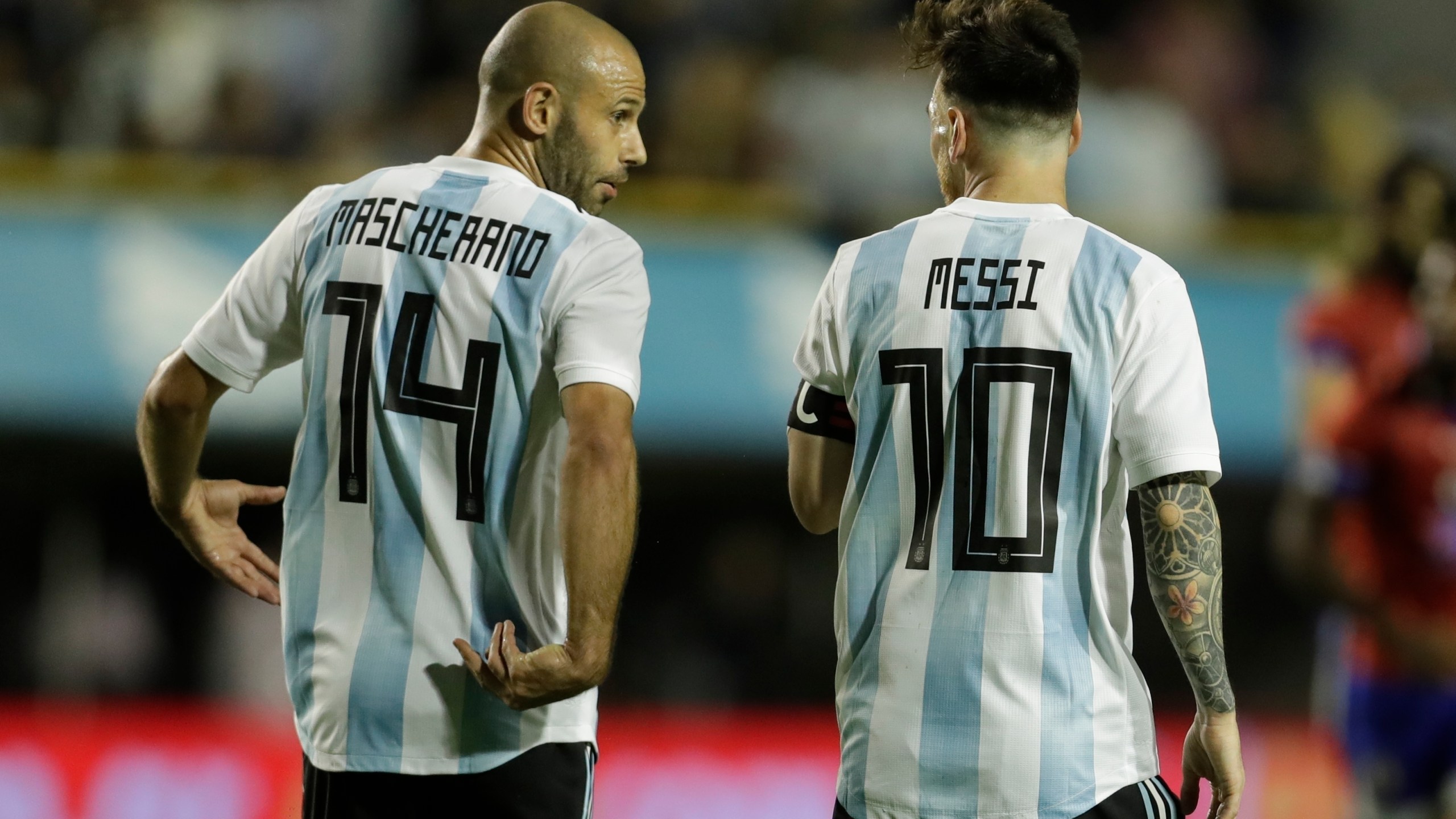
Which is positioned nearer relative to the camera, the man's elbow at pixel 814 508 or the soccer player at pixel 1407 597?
the man's elbow at pixel 814 508

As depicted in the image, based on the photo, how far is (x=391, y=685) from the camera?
108 inches

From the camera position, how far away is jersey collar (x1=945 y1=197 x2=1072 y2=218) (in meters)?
2.73

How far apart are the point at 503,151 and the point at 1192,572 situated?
1395 millimetres

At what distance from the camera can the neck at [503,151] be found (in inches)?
118

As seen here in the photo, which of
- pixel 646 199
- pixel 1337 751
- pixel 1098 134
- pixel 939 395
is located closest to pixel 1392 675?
pixel 1337 751

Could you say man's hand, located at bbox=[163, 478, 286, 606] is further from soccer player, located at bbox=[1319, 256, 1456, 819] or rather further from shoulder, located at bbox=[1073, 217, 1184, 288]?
soccer player, located at bbox=[1319, 256, 1456, 819]

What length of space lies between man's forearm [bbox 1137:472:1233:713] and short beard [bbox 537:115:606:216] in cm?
115

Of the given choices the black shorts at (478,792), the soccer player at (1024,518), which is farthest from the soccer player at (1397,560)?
the black shorts at (478,792)

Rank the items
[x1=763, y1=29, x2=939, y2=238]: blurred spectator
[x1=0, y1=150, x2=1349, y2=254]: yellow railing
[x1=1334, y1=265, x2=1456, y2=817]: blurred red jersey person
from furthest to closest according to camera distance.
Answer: [x1=763, y1=29, x2=939, y2=238]: blurred spectator < [x1=0, y1=150, x2=1349, y2=254]: yellow railing < [x1=1334, y1=265, x2=1456, y2=817]: blurred red jersey person

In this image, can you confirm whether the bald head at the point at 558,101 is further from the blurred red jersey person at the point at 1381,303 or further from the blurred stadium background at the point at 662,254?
the blurred red jersey person at the point at 1381,303

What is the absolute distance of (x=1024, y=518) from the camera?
8.54 feet

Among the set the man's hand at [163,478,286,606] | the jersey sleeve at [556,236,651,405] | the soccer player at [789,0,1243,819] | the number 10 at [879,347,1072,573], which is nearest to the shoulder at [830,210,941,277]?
the soccer player at [789,0,1243,819]

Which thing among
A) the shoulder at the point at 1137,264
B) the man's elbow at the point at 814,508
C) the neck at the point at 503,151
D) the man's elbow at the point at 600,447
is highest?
the neck at the point at 503,151

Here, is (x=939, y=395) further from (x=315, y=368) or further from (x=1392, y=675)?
(x=1392, y=675)
